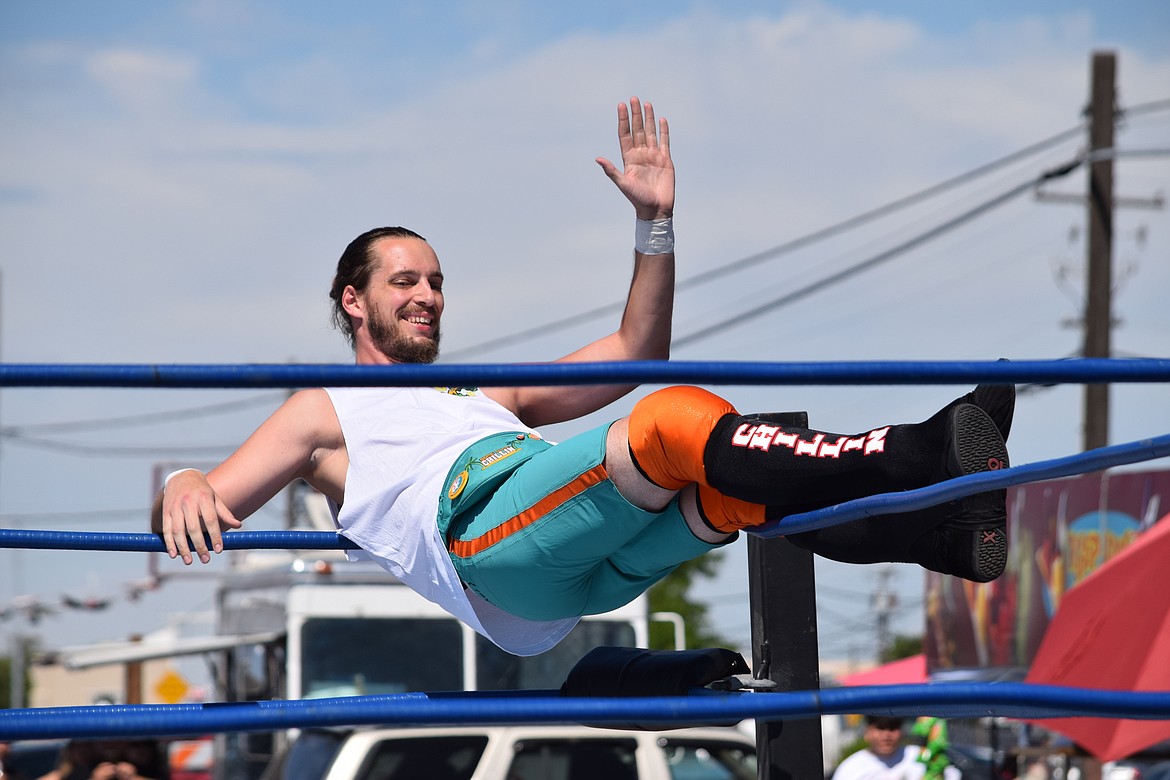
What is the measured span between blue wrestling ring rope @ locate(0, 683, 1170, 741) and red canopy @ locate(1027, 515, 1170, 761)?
10.8ft

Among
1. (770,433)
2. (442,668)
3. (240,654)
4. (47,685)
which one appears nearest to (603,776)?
(442,668)

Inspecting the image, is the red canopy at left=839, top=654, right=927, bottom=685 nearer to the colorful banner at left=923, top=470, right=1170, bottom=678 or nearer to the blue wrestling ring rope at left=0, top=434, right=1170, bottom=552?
the colorful banner at left=923, top=470, right=1170, bottom=678

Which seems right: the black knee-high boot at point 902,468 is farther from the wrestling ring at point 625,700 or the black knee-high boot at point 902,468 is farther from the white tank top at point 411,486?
the white tank top at point 411,486

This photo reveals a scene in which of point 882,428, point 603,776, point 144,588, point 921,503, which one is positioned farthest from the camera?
point 144,588

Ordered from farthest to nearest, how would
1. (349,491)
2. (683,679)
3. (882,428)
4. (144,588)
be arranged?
(144,588), (349,491), (683,679), (882,428)

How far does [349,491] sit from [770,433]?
990 mm

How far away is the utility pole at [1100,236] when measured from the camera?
13.2m

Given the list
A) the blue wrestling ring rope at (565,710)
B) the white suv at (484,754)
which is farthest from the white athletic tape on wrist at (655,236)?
the white suv at (484,754)

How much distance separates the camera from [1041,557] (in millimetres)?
9828

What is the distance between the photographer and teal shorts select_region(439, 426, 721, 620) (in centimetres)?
244

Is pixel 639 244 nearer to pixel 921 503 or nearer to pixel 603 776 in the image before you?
pixel 921 503

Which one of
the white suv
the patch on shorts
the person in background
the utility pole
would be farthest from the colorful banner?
the patch on shorts

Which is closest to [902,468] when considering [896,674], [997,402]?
[997,402]

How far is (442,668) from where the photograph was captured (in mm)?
7777
